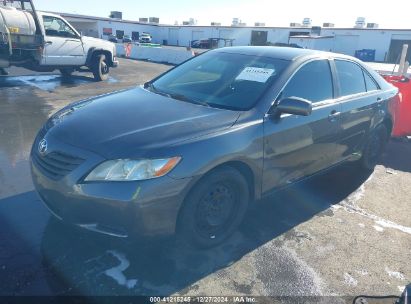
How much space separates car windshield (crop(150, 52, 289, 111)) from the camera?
3.37 meters

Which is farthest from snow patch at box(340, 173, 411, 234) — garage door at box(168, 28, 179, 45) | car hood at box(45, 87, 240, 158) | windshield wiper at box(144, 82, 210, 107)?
garage door at box(168, 28, 179, 45)

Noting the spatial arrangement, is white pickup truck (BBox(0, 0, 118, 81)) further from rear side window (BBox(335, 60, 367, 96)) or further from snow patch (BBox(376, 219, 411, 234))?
snow patch (BBox(376, 219, 411, 234))

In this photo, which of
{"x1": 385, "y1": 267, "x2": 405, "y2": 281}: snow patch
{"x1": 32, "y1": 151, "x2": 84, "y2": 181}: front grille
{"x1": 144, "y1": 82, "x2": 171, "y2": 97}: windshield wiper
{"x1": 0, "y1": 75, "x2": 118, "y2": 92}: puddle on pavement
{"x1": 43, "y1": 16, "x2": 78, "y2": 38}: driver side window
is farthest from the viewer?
{"x1": 43, "y1": 16, "x2": 78, "y2": 38}: driver side window

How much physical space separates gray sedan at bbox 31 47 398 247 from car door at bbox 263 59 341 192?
13 millimetres

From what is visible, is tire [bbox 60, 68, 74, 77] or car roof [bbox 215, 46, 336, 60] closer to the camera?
car roof [bbox 215, 46, 336, 60]

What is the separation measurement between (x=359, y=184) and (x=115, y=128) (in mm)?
3586

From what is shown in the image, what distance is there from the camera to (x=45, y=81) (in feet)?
38.4

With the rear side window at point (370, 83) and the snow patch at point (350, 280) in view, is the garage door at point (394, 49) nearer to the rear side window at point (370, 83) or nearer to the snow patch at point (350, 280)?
the rear side window at point (370, 83)

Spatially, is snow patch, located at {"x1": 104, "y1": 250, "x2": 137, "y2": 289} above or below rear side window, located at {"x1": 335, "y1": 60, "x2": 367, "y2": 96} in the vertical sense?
below

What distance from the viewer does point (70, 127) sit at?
9.67ft

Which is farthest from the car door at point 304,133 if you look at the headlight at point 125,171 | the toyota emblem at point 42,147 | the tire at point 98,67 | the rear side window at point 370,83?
the tire at point 98,67

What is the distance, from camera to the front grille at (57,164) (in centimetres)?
262

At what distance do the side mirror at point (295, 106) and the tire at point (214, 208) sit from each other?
0.72 meters

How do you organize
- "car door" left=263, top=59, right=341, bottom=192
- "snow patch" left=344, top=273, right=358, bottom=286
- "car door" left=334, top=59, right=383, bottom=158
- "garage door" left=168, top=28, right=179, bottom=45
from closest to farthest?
"snow patch" left=344, top=273, right=358, bottom=286 < "car door" left=263, top=59, right=341, bottom=192 < "car door" left=334, top=59, right=383, bottom=158 < "garage door" left=168, top=28, right=179, bottom=45
